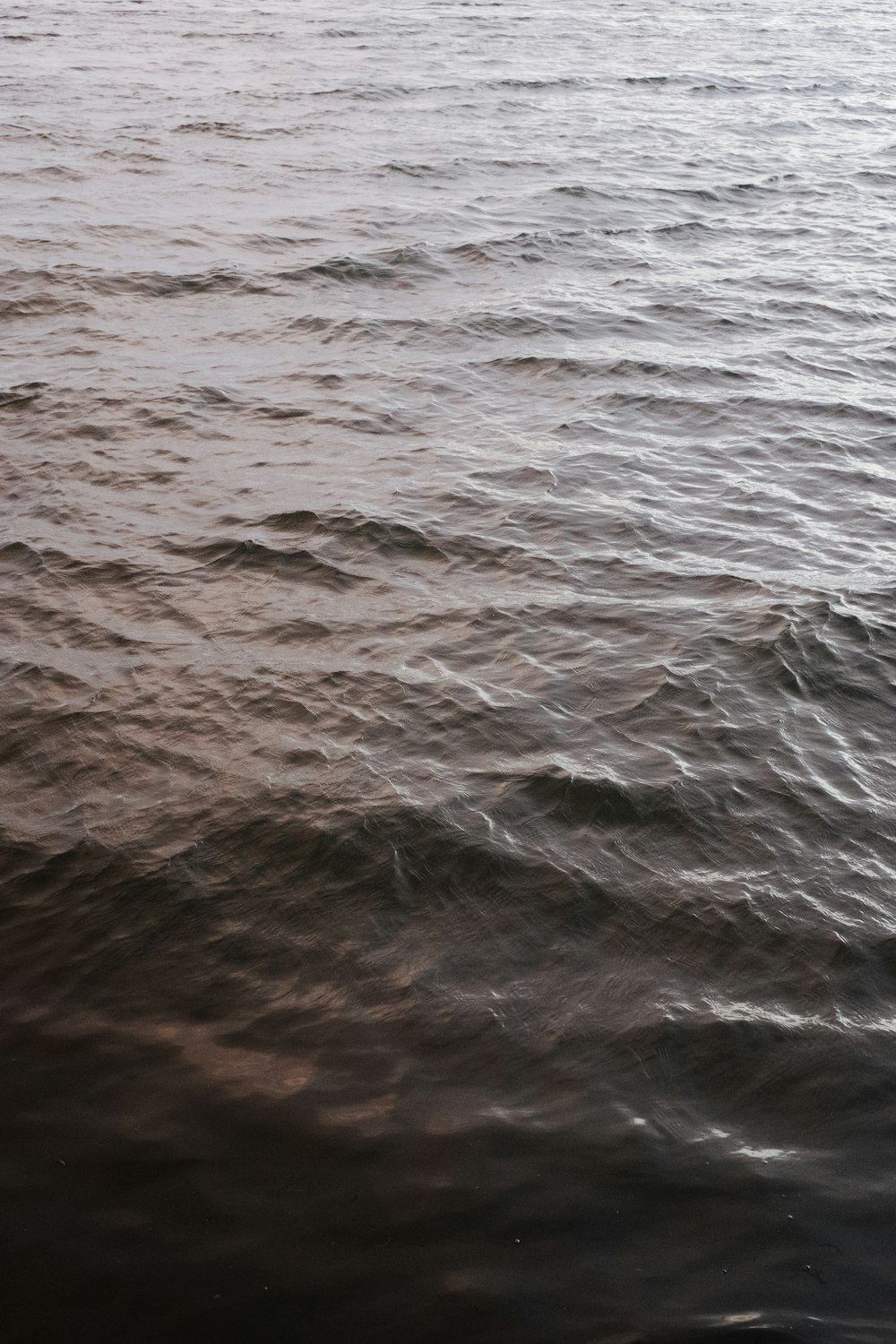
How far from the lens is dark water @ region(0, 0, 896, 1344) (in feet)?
11.5

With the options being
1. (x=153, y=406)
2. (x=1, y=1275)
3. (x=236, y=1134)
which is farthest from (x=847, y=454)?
(x=1, y=1275)

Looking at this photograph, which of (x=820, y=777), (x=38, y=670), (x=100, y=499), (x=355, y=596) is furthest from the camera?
(x=100, y=499)

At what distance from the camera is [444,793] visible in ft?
17.3

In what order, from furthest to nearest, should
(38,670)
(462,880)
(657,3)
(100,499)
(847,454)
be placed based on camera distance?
(657,3) → (847,454) → (100,499) → (38,670) → (462,880)

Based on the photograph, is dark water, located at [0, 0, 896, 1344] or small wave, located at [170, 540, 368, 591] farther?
small wave, located at [170, 540, 368, 591]

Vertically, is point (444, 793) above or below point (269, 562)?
below

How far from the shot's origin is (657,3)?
32875mm

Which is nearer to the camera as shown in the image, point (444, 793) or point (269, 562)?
point (444, 793)

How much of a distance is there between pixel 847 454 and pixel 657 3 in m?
29.6

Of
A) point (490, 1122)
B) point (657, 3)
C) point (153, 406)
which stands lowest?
point (490, 1122)

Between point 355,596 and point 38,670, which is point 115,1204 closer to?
point 38,670

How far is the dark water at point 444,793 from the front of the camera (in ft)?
11.5

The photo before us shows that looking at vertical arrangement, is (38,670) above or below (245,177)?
below

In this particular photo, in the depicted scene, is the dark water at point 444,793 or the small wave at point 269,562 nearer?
the dark water at point 444,793
